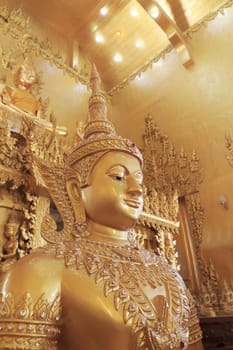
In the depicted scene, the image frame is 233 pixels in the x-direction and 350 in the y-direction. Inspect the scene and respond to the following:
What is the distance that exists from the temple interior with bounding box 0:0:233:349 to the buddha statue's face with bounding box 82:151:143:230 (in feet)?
3.27

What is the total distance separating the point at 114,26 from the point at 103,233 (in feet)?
18.6

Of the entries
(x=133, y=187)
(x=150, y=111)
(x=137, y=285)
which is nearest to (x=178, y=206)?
(x=150, y=111)

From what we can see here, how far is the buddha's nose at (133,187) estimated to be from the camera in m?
1.07

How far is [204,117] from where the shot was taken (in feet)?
14.3

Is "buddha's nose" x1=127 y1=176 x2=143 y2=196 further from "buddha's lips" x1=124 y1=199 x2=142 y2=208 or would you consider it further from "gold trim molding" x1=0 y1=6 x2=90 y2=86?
"gold trim molding" x1=0 y1=6 x2=90 y2=86

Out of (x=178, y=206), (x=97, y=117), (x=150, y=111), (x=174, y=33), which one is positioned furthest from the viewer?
(x=150, y=111)

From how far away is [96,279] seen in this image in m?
0.86

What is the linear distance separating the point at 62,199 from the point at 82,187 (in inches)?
5.1

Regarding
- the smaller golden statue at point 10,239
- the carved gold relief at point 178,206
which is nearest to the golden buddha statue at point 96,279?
the smaller golden statue at point 10,239

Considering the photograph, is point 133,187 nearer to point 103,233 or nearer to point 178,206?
point 103,233

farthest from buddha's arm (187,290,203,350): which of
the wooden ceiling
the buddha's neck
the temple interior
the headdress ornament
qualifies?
the wooden ceiling

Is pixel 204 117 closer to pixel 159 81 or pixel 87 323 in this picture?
pixel 159 81

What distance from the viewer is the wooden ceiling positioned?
5.11 m

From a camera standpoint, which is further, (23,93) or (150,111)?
(150,111)
